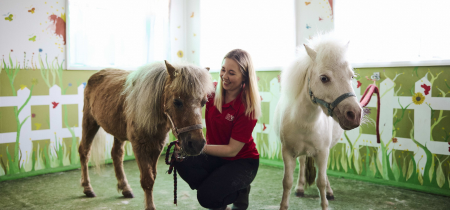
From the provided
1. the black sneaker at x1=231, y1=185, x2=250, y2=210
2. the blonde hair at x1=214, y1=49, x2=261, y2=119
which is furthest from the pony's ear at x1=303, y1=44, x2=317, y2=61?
the black sneaker at x1=231, y1=185, x2=250, y2=210

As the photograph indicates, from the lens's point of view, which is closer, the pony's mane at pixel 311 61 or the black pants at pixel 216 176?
the pony's mane at pixel 311 61

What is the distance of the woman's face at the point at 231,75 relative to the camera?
72.3 inches

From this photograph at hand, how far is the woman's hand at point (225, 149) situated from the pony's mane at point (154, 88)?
328 millimetres

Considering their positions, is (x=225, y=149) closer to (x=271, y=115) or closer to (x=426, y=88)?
(x=426, y=88)

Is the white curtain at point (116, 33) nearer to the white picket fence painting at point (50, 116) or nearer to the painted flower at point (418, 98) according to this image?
the white picket fence painting at point (50, 116)

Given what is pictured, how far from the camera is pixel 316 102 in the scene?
5.98 ft

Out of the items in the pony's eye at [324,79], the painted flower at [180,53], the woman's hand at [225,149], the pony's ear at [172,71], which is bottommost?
the woman's hand at [225,149]

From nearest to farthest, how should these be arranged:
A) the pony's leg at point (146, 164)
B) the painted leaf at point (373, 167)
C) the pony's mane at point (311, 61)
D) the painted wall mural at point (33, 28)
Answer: the pony's mane at point (311, 61), the pony's leg at point (146, 164), the painted leaf at point (373, 167), the painted wall mural at point (33, 28)

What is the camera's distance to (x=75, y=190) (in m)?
2.88

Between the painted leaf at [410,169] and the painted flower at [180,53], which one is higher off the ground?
the painted flower at [180,53]

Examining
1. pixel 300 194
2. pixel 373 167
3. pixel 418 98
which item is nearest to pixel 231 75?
pixel 300 194

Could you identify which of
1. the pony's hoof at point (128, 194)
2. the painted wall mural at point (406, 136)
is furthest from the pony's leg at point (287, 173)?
the pony's hoof at point (128, 194)

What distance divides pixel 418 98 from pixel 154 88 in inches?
88.1

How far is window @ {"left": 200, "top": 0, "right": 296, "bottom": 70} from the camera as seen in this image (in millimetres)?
3643
